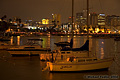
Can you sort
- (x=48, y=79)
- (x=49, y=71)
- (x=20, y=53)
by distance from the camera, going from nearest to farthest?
(x=48, y=79) → (x=49, y=71) → (x=20, y=53)

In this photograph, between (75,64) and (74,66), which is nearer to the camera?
(75,64)

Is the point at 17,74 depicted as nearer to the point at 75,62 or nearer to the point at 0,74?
the point at 0,74

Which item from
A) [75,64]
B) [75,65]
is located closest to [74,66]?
[75,65]

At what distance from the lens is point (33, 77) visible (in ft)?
60.3

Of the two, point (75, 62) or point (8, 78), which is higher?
point (75, 62)

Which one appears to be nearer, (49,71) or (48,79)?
(48,79)

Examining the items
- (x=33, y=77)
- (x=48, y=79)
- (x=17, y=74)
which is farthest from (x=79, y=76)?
(x=17, y=74)

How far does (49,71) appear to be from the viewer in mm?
19031

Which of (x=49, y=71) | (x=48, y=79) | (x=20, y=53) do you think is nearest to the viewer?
(x=48, y=79)

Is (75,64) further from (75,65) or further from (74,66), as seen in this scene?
(74,66)

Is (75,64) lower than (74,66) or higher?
higher

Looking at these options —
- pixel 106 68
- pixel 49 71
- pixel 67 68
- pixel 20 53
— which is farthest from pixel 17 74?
pixel 20 53

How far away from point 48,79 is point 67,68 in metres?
1.77

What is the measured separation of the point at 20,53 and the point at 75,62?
529 inches
